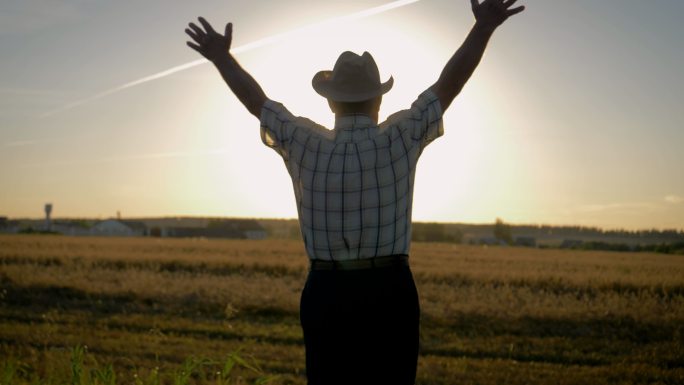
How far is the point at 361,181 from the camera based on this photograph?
2596 millimetres

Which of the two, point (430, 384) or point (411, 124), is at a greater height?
point (411, 124)

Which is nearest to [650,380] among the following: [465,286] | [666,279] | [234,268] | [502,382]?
[502,382]

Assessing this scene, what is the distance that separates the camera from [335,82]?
2.80 meters

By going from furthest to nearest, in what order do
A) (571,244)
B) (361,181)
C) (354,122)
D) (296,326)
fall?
(571,244), (296,326), (354,122), (361,181)

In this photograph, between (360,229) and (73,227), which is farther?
(73,227)

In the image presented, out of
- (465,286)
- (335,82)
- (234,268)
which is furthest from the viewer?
(234,268)

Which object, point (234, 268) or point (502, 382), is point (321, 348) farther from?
point (234, 268)

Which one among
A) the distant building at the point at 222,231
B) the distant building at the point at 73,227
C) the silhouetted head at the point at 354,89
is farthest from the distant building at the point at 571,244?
the silhouetted head at the point at 354,89

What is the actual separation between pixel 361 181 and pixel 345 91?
0.37m

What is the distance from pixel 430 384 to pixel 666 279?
1793 centimetres

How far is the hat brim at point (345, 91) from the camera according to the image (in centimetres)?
275

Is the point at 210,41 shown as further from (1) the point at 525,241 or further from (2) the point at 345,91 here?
(1) the point at 525,241

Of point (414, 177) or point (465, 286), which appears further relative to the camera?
point (465, 286)

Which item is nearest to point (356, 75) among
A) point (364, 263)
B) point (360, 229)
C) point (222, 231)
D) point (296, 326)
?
point (360, 229)
